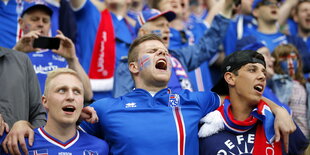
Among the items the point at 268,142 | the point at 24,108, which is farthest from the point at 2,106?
the point at 268,142

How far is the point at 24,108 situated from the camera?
15.6 ft

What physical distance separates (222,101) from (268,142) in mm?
655

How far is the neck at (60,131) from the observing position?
4180 millimetres

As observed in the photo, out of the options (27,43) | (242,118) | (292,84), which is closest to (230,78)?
(242,118)

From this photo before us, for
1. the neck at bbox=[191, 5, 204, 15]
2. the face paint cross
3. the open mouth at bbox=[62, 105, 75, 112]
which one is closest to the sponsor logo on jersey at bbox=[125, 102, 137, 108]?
the open mouth at bbox=[62, 105, 75, 112]

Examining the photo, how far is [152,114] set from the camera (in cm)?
448

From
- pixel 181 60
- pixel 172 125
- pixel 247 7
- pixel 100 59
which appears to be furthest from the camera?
→ pixel 247 7

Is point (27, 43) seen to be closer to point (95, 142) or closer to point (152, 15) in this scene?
point (152, 15)

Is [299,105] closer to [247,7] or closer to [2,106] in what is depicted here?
[247,7]

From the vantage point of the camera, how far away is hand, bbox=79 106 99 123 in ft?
14.2

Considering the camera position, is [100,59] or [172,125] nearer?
[172,125]

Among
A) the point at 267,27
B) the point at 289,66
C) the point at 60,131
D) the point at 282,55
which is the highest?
the point at 267,27

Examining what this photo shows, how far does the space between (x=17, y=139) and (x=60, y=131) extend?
341mm

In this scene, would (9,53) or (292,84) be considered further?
(292,84)
